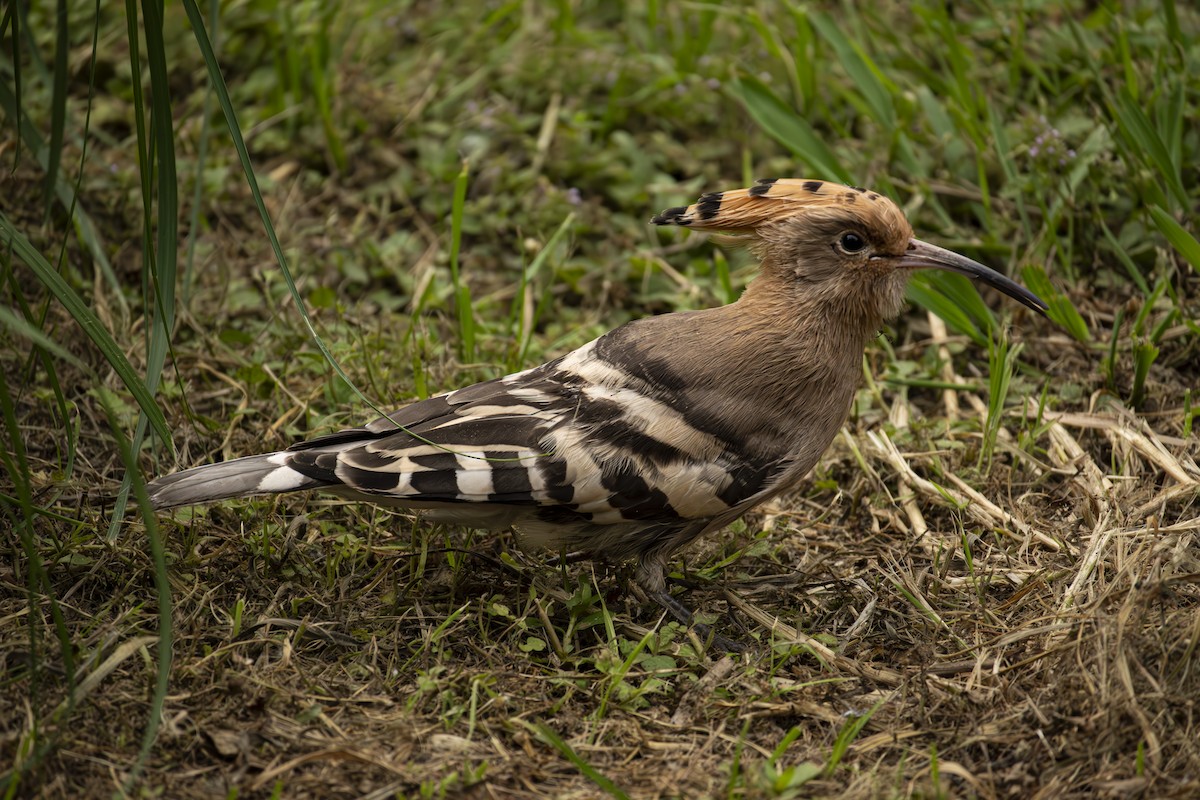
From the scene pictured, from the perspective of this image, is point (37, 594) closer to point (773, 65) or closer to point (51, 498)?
point (51, 498)

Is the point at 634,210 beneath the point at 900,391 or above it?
above

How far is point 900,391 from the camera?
12.4 feet

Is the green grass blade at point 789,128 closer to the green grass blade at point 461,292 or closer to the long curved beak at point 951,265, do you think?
the long curved beak at point 951,265

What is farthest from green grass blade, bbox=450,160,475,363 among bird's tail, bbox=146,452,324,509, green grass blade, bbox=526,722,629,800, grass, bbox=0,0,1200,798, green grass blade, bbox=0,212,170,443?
green grass blade, bbox=526,722,629,800

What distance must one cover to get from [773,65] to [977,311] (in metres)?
1.53

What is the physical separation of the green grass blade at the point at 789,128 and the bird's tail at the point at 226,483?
2.15m

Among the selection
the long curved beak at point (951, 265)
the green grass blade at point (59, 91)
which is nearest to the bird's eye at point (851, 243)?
the long curved beak at point (951, 265)

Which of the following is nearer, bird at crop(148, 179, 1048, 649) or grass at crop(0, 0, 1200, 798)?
grass at crop(0, 0, 1200, 798)

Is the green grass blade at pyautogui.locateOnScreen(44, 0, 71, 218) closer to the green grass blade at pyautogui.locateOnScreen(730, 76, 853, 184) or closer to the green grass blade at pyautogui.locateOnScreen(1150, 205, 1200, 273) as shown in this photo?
the green grass blade at pyautogui.locateOnScreen(730, 76, 853, 184)

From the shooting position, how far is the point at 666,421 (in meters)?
2.87

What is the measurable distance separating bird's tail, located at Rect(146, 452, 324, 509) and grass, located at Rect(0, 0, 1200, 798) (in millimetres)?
117

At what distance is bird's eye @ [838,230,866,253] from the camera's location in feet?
9.84

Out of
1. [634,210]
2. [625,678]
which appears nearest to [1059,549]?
[625,678]

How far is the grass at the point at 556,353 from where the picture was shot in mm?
2420
